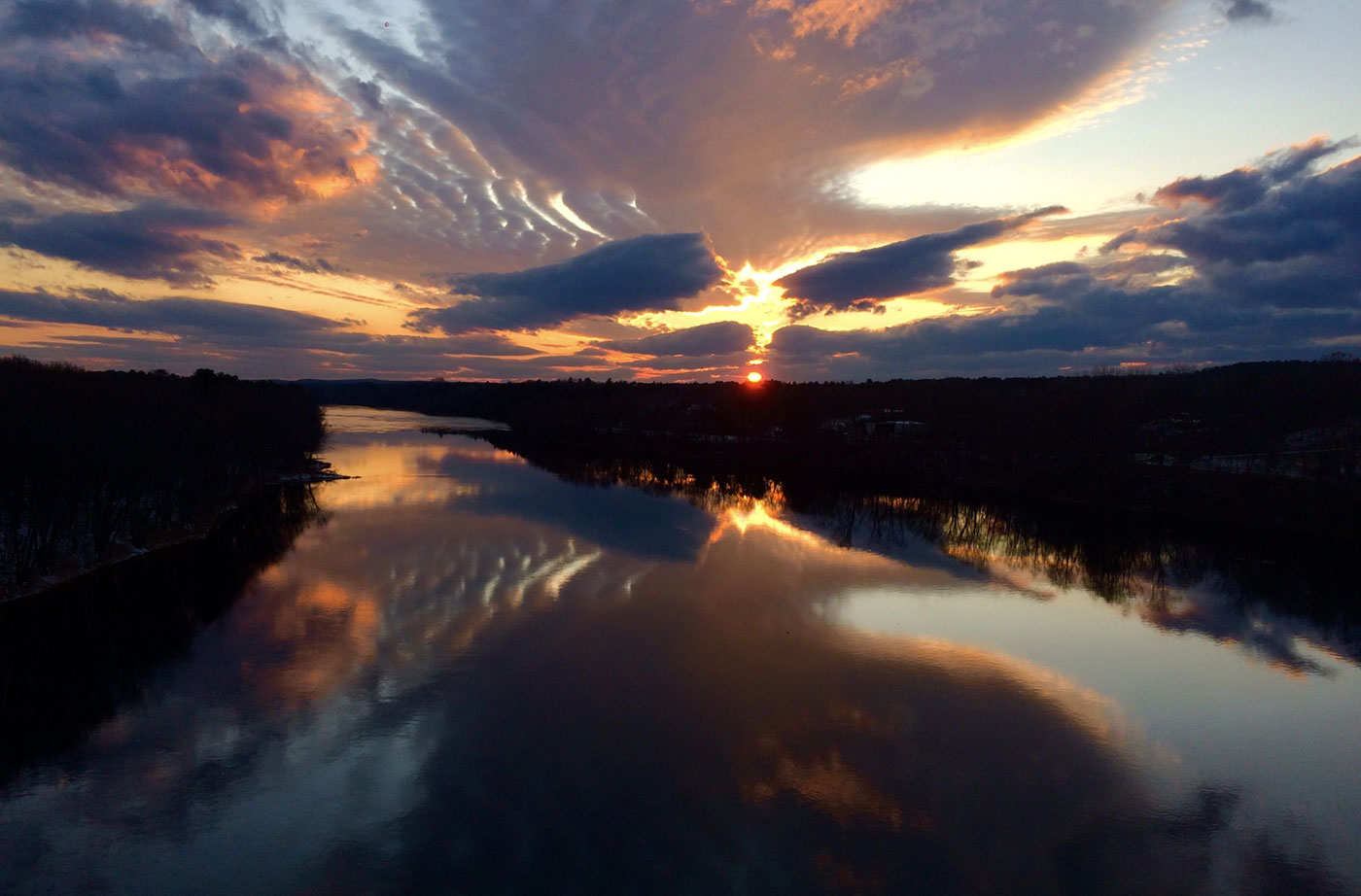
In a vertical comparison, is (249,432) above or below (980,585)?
above

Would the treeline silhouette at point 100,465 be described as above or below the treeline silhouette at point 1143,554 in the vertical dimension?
above

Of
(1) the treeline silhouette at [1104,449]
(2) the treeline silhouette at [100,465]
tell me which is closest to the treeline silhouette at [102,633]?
(2) the treeline silhouette at [100,465]

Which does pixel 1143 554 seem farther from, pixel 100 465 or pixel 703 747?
pixel 100 465

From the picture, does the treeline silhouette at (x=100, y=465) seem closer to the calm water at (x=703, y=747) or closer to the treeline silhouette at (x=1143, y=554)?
the calm water at (x=703, y=747)

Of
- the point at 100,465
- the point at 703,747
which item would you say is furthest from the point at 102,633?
the point at 703,747

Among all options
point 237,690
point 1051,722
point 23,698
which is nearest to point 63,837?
point 237,690

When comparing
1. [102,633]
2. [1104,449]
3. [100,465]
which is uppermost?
[100,465]

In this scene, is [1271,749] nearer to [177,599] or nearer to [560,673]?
[560,673]
